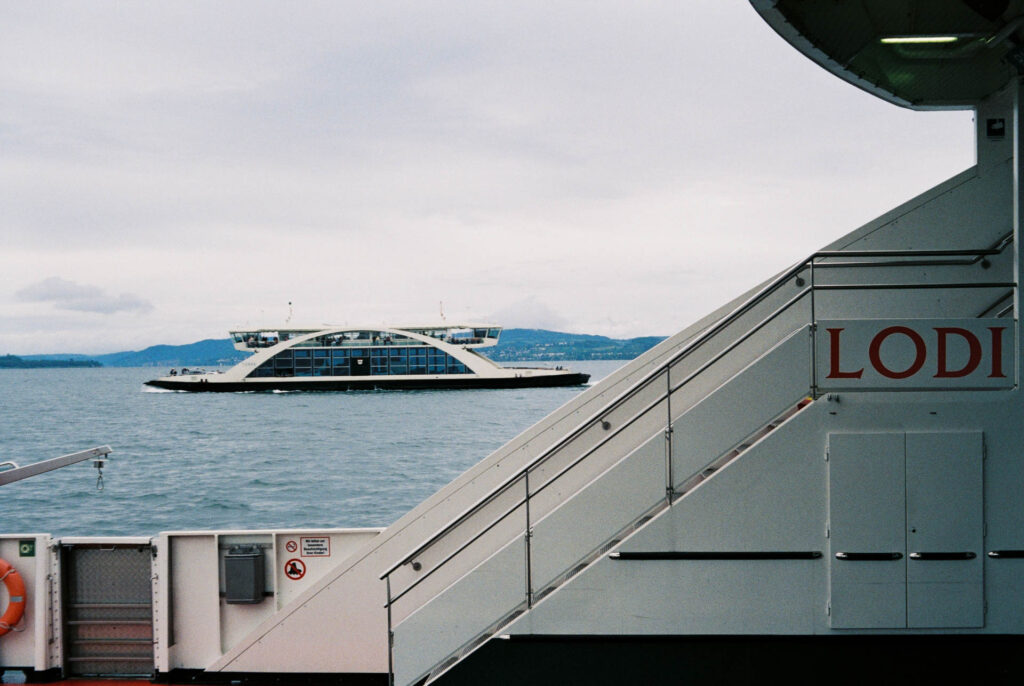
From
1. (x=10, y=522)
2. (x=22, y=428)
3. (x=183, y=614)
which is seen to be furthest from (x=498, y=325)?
(x=183, y=614)

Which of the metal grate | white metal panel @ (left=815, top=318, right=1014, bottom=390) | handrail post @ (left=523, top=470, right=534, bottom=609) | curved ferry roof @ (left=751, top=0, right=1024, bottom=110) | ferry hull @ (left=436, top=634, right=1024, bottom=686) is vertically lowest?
the metal grate

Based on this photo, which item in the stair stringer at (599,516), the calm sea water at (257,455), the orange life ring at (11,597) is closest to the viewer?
the stair stringer at (599,516)

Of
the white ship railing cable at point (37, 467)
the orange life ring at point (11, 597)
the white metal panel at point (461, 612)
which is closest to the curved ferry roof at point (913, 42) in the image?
the white metal panel at point (461, 612)

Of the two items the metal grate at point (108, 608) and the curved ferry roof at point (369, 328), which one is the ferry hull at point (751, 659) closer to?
the metal grate at point (108, 608)

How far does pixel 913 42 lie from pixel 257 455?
1297 inches

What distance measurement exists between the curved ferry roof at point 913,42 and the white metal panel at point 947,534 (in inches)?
79.9

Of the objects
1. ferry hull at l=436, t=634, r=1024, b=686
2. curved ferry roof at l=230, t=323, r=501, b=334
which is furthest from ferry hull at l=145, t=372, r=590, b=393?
ferry hull at l=436, t=634, r=1024, b=686

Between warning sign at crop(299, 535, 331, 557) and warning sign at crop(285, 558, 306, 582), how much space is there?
8cm

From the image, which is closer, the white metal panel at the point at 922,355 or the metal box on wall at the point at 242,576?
the white metal panel at the point at 922,355

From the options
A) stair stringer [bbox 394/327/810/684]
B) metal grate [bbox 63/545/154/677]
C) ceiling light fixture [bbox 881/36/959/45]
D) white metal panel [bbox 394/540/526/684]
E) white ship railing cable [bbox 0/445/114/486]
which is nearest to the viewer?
stair stringer [bbox 394/327/810/684]

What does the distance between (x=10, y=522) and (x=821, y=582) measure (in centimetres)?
2311

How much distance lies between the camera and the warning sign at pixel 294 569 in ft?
20.1

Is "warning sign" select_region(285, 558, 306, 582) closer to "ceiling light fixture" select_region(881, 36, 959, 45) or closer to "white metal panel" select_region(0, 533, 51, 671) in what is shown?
"white metal panel" select_region(0, 533, 51, 671)

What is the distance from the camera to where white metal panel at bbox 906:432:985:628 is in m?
3.91
